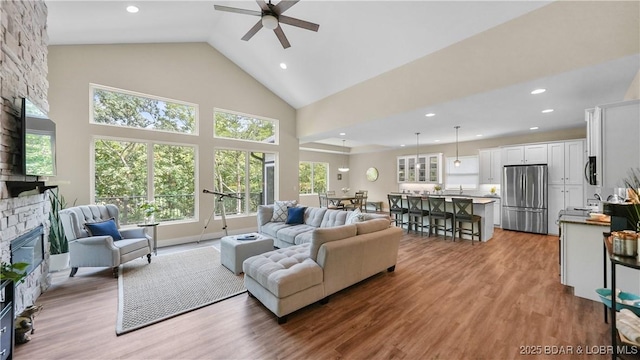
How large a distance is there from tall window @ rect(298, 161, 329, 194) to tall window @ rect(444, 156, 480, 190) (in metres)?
4.89

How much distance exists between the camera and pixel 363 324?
2326 mm

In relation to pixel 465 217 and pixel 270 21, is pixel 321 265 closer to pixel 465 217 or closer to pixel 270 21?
pixel 270 21

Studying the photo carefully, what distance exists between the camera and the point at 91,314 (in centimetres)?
253

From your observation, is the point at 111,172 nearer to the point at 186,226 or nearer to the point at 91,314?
the point at 186,226

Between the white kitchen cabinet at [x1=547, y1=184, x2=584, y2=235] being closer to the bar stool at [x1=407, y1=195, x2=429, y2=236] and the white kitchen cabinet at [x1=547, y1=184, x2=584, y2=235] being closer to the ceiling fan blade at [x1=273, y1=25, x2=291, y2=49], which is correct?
the bar stool at [x1=407, y1=195, x2=429, y2=236]

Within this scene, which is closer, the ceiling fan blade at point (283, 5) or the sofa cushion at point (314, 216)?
the ceiling fan blade at point (283, 5)

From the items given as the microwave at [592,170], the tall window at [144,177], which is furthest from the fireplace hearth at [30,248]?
the microwave at [592,170]

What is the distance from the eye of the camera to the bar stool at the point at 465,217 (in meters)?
5.15

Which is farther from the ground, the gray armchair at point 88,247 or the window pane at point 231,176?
the window pane at point 231,176

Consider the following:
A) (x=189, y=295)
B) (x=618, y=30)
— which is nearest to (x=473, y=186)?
(x=618, y=30)

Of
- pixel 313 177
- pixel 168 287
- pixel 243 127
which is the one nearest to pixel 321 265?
pixel 168 287

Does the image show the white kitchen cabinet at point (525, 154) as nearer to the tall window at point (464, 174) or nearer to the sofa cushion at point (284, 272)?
the tall window at point (464, 174)

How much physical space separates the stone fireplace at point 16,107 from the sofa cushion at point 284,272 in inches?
86.8

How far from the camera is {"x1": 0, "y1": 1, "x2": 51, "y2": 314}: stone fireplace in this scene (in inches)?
87.6
